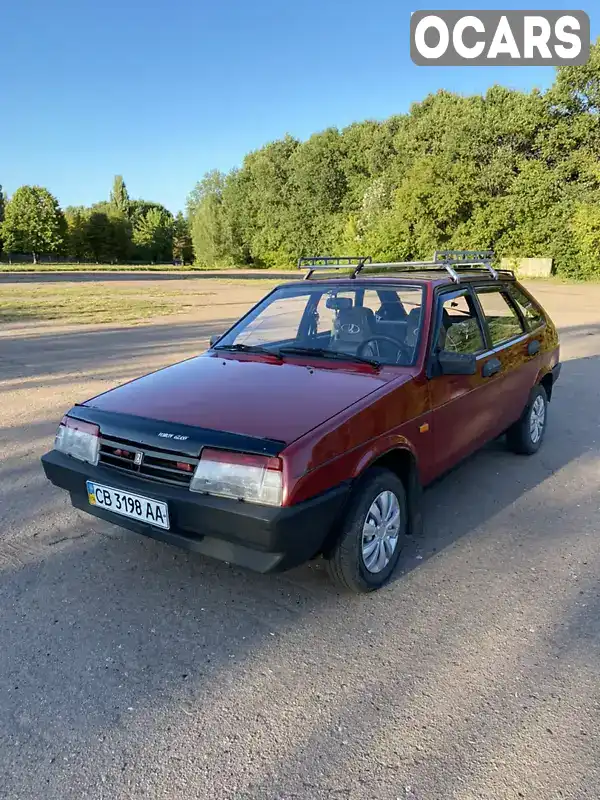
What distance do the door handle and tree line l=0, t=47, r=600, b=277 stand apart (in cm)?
3055

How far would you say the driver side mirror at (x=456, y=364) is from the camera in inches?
143

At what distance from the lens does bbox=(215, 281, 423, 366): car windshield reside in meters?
3.88

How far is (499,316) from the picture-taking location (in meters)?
5.00

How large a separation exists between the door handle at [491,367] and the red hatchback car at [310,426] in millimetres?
12

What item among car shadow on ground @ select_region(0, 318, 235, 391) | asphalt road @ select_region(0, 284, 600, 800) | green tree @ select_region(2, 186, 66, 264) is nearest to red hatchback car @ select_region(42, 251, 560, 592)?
asphalt road @ select_region(0, 284, 600, 800)

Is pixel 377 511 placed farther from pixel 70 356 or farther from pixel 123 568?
pixel 70 356

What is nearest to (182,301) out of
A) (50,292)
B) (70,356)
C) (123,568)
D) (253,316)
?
(50,292)

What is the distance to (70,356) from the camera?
1065cm

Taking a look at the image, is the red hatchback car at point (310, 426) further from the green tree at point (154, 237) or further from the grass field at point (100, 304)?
the green tree at point (154, 237)

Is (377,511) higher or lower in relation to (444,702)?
higher

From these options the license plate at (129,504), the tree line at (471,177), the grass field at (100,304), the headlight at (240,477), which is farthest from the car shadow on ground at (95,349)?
the tree line at (471,177)

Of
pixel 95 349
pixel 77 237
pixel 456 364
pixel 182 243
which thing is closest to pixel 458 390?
pixel 456 364

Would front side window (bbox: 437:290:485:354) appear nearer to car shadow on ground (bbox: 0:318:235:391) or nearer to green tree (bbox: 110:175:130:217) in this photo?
car shadow on ground (bbox: 0:318:235:391)

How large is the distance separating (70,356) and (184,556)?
7.99 meters
